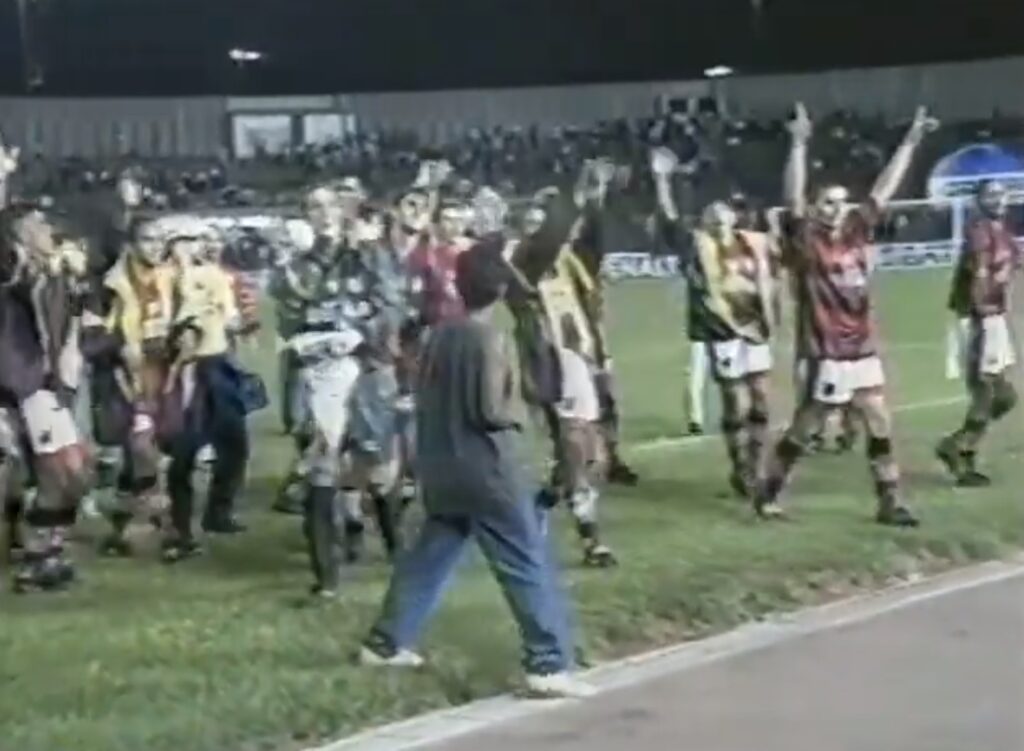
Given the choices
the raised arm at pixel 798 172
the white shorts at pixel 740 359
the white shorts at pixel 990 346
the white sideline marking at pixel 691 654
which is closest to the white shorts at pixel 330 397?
the white sideline marking at pixel 691 654

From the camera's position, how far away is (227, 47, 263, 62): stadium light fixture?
1541 cm

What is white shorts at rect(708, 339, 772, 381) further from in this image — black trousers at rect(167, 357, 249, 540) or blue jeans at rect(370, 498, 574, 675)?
blue jeans at rect(370, 498, 574, 675)

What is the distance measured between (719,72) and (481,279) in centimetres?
996

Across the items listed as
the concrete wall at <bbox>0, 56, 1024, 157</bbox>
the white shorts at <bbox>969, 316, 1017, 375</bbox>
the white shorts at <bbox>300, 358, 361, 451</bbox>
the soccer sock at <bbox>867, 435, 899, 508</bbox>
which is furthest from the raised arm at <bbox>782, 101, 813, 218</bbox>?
the white shorts at <bbox>300, 358, 361, 451</bbox>

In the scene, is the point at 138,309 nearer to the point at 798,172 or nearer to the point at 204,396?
the point at 204,396

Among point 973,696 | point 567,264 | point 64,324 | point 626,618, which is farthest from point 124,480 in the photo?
point 973,696

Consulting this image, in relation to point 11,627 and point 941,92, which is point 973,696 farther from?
point 941,92

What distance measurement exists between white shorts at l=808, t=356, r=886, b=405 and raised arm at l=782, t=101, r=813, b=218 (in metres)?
0.82

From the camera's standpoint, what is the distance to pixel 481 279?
804 cm

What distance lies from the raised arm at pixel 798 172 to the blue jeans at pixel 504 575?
421 centimetres

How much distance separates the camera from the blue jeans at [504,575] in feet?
26.2

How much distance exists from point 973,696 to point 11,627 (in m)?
3.91

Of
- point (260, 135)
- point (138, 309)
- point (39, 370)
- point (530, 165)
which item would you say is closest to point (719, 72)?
point (530, 165)

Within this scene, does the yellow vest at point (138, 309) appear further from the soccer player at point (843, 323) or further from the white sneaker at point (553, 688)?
the white sneaker at point (553, 688)
